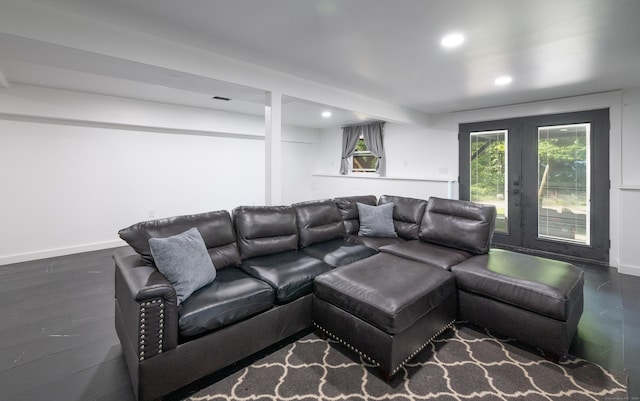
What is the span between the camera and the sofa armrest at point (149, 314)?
5.32ft

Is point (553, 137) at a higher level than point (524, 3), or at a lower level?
lower

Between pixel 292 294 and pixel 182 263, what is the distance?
2.75 ft

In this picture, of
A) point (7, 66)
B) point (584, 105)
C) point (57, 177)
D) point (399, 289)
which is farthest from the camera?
point (57, 177)

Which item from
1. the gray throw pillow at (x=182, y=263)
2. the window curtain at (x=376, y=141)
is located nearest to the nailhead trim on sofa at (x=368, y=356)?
the gray throw pillow at (x=182, y=263)

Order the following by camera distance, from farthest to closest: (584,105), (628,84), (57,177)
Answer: (57,177) → (584,105) → (628,84)

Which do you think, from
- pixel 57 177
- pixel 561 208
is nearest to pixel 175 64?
pixel 57 177

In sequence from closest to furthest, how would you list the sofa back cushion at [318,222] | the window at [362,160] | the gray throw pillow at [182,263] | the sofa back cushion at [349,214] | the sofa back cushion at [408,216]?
1. the gray throw pillow at [182,263]
2. the sofa back cushion at [318,222]
3. the sofa back cushion at [408,216]
4. the sofa back cushion at [349,214]
5. the window at [362,160]

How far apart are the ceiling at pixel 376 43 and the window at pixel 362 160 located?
3.18 metres

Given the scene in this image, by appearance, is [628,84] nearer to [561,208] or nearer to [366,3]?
[561,208]

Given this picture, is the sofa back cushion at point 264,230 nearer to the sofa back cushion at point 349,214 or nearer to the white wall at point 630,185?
the sofa back cushion at point 349,214

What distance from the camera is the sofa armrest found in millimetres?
1622

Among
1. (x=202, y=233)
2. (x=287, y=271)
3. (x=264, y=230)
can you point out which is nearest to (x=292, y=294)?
(x=287, y=271)

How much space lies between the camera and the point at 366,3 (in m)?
1.98

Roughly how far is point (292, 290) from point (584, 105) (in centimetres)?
478
